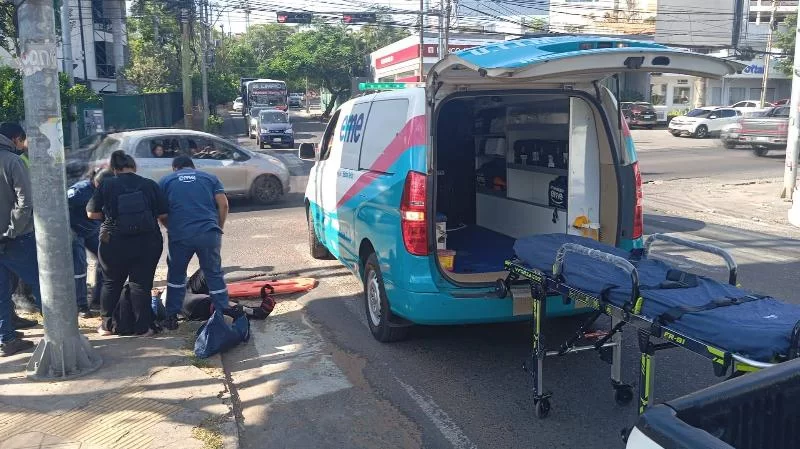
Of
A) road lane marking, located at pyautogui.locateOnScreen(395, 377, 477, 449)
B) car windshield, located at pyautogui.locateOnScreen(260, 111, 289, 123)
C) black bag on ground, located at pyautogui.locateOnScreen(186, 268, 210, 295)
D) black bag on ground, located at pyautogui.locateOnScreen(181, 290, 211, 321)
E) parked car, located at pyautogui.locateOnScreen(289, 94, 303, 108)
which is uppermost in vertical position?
parked car, located at pyautogui.locateOnScreen(289, 94, 303, 108)

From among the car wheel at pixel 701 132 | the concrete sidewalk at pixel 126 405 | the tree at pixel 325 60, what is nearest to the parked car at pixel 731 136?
the car wheel at pixel 701 132

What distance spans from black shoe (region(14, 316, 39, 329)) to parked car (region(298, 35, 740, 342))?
286 centimetres

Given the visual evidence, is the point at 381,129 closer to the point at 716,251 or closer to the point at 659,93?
the point at 716,251

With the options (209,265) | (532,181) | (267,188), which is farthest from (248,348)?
(267,188)

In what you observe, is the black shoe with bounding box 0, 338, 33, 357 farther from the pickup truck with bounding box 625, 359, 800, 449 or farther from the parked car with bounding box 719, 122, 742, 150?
the parked car with bounding box 719, 122, 742, 150

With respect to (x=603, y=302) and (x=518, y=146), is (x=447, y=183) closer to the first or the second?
(x=518, y=146)

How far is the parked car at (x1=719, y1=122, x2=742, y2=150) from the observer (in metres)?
26.5

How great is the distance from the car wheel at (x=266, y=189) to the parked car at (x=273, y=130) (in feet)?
67.5

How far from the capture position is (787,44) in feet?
154

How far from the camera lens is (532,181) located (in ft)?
23.0


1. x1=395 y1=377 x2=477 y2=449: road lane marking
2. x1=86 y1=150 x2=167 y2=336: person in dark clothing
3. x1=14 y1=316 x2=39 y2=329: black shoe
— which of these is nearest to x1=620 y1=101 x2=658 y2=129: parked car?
x1=86 y1=150 x2=167 y2=336: person in dark clothing

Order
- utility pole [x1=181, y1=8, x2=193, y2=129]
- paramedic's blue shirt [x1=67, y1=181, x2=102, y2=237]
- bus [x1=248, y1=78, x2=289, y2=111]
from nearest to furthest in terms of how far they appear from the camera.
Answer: paramedic's blue shirt [x1=67, y1=181, x2=102, y2=237], utility pole [x1=181, y1=8, x2=193, y2=129], bus [x1=248, y1=78, x2=289, y2=111]

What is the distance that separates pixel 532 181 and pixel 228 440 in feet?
12.8

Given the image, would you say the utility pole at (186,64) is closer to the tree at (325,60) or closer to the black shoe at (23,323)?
the black shoe at (23,323)
